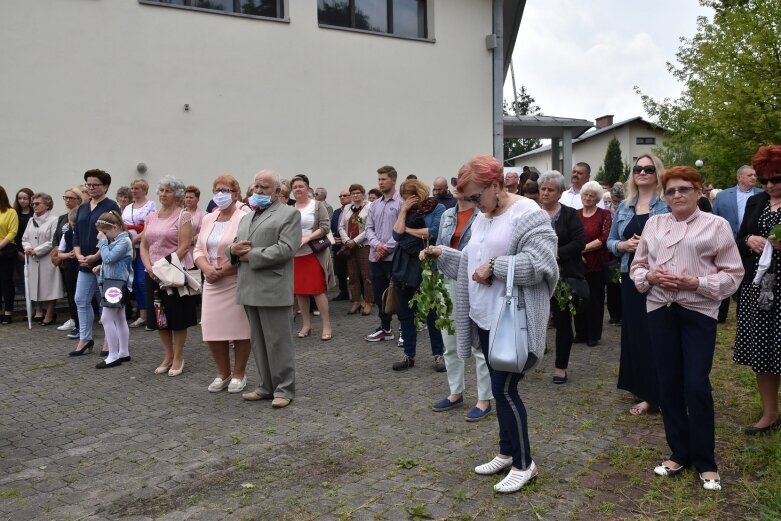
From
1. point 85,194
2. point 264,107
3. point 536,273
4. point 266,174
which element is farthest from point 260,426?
point 264,107

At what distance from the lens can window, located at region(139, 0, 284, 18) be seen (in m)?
12.7

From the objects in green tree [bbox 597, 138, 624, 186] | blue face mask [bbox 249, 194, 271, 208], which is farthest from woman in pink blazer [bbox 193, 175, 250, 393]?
green tree [bbox 597, 138, 624, 186]

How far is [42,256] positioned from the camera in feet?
34.1

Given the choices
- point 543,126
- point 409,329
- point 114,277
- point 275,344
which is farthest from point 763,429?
point 543,126

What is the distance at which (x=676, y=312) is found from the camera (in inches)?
163

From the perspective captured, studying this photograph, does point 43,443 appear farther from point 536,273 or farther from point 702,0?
point 702,0

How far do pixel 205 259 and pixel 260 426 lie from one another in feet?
6.03

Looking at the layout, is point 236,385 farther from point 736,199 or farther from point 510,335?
point 736,199

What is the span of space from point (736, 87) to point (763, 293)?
19434 millimetres

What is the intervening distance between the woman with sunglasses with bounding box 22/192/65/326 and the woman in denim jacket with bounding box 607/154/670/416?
8551 mm

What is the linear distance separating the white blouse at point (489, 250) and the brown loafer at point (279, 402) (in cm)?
249

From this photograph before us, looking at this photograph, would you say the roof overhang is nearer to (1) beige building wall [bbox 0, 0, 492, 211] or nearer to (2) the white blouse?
(1) beige building wall [bbox 0, 0, 492, 211]

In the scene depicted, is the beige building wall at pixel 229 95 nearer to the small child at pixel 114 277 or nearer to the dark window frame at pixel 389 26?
the dark window frame at pixel 389 26

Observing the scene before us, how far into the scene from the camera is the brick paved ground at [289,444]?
13.2ft
